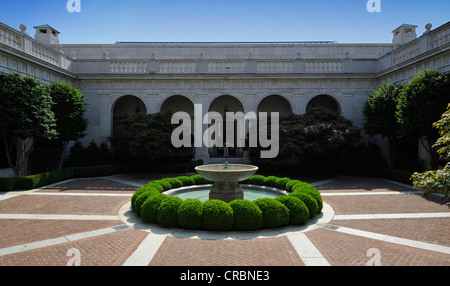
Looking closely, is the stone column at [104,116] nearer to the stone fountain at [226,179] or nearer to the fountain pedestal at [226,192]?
the stone fountain at [226,179]

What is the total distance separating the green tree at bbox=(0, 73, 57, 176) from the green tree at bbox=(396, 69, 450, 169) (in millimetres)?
21484

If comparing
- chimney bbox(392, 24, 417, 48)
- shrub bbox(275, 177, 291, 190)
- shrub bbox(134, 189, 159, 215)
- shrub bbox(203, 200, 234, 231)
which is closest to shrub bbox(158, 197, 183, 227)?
shrub bbox(203, 200, 234, 231)

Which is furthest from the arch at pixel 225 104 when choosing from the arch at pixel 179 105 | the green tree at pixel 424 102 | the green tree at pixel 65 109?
the green tree at pixel 424 102

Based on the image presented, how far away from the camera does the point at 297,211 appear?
8.45 meters

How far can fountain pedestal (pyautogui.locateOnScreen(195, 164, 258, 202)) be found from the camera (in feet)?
32.4

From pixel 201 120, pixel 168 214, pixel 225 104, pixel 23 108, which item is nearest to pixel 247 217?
pixel 168 214

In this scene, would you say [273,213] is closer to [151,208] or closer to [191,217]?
[191,217]

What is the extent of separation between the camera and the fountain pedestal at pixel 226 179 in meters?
9.88

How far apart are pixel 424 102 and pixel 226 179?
12.7m

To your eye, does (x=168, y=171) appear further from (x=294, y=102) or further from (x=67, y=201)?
(x=294, y=102)

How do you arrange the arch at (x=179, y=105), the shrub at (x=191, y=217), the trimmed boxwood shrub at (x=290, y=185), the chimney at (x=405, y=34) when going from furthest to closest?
the arch at (x=179, y=105), the chimney at (x=405, y=34), the trimmed boxwood shrub at (x=290, y=185), the shrub at (x=191, y=217)

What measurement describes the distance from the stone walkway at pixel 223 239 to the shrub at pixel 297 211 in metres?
0.30
